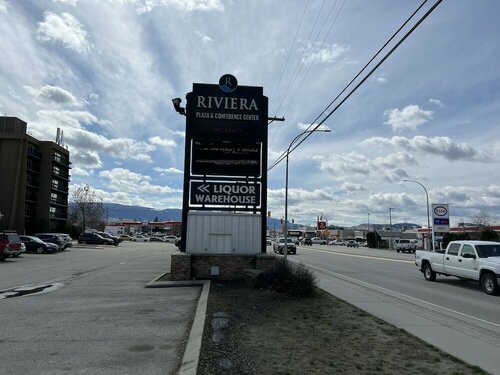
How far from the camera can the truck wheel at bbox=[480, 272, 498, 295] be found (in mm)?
15086

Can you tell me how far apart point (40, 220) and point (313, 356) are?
80.8 meters

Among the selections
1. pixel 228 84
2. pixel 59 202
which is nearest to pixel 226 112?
pixel 228 84

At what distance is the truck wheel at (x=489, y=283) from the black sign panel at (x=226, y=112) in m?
9.20

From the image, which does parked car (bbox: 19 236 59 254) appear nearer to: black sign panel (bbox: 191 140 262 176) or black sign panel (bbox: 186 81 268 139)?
black sign panel (bbox: 191 140 262 176)

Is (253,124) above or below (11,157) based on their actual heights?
below

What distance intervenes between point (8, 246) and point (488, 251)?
88.0ft

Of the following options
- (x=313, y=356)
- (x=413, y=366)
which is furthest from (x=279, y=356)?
(x=413, y=366)

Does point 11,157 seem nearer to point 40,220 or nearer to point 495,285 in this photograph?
point 40,220

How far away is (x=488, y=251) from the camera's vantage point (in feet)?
55.1

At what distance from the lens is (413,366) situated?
5984mm

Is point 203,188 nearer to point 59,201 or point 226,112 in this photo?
point 226,112

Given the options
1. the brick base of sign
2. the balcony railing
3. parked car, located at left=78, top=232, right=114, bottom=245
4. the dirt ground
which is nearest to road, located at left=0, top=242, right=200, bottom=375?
the dirt ground

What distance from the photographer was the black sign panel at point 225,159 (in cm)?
1717

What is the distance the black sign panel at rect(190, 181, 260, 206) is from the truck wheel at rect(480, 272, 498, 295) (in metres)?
8.17
